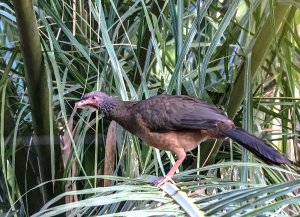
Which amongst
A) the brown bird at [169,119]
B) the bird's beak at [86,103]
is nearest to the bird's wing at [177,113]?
the brown bird at [169,119]

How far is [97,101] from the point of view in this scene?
145 centimetres

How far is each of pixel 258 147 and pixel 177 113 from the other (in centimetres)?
28

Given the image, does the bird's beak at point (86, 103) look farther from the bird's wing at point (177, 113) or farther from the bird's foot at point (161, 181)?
the bird's foot at point (161, 181)

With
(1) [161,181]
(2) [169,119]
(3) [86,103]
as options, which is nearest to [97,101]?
(3) [86,103]

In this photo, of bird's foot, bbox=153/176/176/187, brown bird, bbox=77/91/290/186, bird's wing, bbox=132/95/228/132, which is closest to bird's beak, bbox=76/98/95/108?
brown bird, bbox=77/91/290/186

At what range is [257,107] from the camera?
1.59 metres

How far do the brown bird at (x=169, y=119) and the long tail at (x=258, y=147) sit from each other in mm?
35

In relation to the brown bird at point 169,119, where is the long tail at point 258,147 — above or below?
below

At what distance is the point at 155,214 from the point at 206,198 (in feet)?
0.33

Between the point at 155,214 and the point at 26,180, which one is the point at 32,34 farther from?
the point at 155,214

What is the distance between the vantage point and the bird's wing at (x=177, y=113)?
1381 mm

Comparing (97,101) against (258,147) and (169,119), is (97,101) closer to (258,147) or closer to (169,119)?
(169,119)

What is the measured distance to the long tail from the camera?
1171mm

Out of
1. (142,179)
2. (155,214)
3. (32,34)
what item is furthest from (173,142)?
(155,214)
